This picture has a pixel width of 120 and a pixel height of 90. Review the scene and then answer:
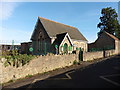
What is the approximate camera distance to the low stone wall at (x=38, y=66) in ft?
23.5

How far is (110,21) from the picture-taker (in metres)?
47.3

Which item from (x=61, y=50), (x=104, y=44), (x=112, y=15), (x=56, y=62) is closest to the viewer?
(x=56, y=62)

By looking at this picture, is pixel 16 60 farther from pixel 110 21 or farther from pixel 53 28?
pixel 110 21

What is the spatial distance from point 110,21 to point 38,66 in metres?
46.7

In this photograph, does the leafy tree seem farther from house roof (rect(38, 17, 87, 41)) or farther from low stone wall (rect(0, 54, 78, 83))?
low stone wall (rect(0, 54, 78, 83))

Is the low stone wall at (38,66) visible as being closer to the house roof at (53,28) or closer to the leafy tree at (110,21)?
the house roof at (53,28)

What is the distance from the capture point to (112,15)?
47625mm

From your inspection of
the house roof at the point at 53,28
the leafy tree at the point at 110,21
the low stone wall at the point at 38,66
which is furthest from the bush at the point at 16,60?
the leafy tree at the point at 110,21

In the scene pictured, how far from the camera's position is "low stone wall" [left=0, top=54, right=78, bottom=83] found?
716 centimetres

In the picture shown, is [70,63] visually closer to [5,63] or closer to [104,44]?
[5,63]

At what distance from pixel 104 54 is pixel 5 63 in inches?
775

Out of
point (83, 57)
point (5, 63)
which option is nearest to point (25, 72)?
point (5, 63)

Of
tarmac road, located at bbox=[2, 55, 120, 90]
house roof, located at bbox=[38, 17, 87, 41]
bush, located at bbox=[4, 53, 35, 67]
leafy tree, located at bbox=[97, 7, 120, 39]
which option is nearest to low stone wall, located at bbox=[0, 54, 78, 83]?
bush, located at bbox=[4, 53, 35, 67]

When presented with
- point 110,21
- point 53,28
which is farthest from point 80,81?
point 110,21
